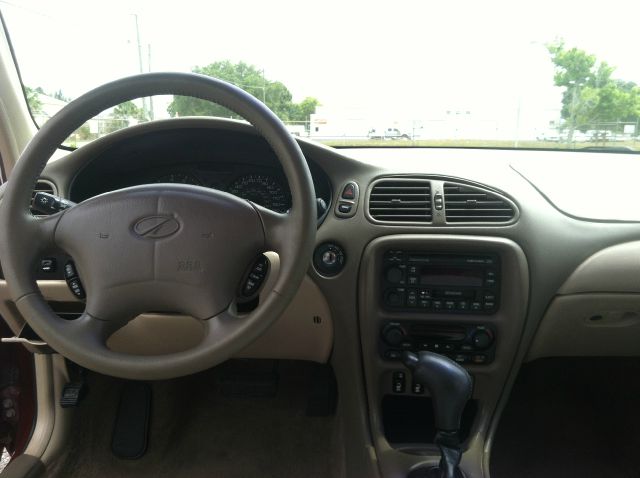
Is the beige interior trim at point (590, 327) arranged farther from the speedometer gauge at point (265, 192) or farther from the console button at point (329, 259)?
the speedometer gauge at point (265, 192)

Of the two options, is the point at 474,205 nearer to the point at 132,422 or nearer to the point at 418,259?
the point at 418,259

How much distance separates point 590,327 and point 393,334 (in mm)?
621

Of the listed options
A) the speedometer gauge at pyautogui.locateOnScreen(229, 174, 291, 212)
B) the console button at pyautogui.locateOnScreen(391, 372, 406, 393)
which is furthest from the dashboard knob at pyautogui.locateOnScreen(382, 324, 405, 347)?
the speedometer gauge at pyautogui.locateOnScreen(229, 174, 291, 212)

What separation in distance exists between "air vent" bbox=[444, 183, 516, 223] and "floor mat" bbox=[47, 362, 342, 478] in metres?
0.89

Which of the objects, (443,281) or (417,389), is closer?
(443,281)

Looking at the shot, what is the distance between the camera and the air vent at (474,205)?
156 centimetres

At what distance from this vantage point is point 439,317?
1.60m

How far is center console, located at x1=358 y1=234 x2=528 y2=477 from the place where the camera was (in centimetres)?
155

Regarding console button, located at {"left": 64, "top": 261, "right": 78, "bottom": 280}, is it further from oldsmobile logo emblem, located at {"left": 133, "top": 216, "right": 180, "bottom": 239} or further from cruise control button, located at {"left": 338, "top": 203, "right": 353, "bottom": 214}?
cruise control button, located at {"left": 338, "top": 203, "right": 353, "bottom": 214}

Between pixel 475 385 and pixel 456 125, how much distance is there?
2.77 feet

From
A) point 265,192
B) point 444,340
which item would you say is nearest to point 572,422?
point 444,340

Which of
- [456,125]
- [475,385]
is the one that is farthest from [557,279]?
[456,125]

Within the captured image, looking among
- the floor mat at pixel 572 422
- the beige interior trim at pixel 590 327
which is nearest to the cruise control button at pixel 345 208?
the beige interior trim at pixel 590 327

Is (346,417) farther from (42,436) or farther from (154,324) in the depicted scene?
(42,436)
